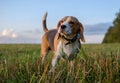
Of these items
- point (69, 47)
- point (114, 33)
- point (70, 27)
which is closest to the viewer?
point (70, 27)

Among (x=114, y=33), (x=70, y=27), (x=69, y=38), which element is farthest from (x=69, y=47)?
(x=114, y=33)

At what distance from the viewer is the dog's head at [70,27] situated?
364 inches

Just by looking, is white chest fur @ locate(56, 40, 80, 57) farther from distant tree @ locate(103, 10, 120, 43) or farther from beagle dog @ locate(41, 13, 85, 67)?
distant tree @ locate(103, 10, 120, 43)

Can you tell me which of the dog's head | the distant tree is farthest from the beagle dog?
the distant tree

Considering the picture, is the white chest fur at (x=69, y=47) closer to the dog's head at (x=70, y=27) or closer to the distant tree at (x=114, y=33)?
the dog's head at (x=70, y=27)

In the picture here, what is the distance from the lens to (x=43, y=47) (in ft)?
40.5

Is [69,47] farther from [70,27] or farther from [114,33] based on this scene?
[114,33]

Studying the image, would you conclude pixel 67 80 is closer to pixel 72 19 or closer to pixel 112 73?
pixel 112 73

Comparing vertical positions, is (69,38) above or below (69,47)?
above

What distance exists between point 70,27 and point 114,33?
258 feet

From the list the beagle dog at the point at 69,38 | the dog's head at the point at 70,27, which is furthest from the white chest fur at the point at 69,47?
the dog's head at the point at 70,27

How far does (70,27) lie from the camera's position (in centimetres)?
945

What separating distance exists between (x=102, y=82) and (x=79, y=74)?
0.36 m

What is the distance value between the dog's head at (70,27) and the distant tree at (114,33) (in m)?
74.4
